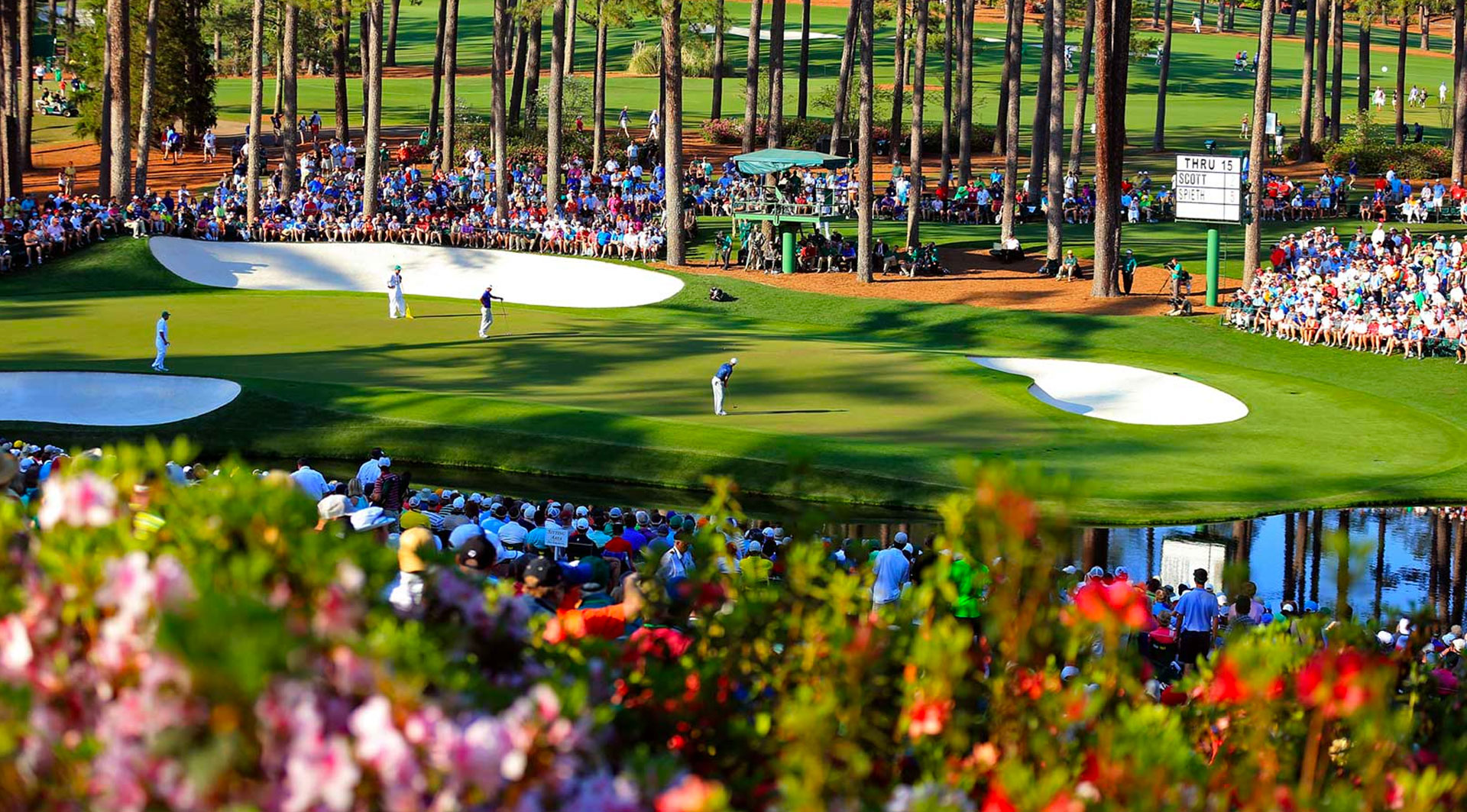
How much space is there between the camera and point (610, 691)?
634 cm

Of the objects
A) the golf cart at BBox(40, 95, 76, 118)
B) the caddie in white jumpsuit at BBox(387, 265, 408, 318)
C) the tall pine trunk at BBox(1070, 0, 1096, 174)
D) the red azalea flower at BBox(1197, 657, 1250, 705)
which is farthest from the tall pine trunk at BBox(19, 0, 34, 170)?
the red azalea flower at BBox(1197, 657, 1250, 705)

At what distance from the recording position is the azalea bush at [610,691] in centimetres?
479

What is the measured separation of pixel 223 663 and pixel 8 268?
46216 mm

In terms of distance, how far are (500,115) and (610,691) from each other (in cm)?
5111

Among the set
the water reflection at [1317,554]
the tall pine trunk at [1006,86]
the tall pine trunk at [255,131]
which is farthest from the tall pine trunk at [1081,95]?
the water reflection at [1317,554]

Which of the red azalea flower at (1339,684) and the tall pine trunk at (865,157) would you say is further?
the tall pine trunk at (865,157)

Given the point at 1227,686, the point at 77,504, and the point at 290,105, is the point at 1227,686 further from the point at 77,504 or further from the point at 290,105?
the point at 290,105

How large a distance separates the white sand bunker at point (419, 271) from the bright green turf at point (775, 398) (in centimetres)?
334

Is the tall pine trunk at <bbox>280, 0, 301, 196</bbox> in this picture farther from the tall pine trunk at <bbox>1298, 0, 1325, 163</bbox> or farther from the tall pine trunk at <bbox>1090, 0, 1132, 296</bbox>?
the tall pine trunk at <bbox>1298, 0, 1325, 163</bbox>

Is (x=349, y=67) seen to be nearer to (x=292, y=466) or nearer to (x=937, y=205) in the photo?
(x=937, y=205)

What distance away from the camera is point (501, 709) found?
554 centimetres

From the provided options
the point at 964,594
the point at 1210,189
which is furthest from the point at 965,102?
the point at 964,594

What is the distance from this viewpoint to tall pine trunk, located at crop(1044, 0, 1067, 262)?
5116 cm

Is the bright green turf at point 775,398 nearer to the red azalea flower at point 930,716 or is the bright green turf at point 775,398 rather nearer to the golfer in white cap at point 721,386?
the golfer in white cap at point 721,386
